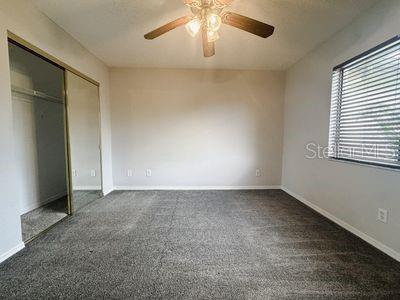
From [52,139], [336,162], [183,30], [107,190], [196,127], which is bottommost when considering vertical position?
[107,190]

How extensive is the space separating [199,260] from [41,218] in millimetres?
2179

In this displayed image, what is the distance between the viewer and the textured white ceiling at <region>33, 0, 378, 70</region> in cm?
193

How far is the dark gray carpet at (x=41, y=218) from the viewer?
2.13 metres

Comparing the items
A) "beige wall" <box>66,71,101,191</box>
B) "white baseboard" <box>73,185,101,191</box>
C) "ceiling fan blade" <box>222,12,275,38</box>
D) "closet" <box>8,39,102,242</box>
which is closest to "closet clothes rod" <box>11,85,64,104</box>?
"closet" <box>8,39,102,242</box>

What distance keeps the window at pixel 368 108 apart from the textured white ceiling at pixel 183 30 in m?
0.54

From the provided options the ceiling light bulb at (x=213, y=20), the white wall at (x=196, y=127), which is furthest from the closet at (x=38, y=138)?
the ceiling light bulb at (x=213, y=20)

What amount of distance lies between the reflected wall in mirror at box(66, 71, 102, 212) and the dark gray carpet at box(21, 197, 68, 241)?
0.22 meters

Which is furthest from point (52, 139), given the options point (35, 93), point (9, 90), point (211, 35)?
point (211, 35)

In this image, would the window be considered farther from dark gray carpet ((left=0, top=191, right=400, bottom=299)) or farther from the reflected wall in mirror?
the reflected wall in mirror

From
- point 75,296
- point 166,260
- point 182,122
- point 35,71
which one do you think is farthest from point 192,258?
point 35,71

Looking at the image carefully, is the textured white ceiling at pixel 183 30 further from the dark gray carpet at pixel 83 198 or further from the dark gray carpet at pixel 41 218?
the dark gray carpet at pixel 41 218

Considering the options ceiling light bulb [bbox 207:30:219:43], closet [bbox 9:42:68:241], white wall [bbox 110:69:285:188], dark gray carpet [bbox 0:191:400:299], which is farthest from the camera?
white wall [bbox 110:69:285:188]

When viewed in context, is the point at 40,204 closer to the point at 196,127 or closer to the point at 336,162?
the point at 196,127

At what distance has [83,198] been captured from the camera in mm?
2975
